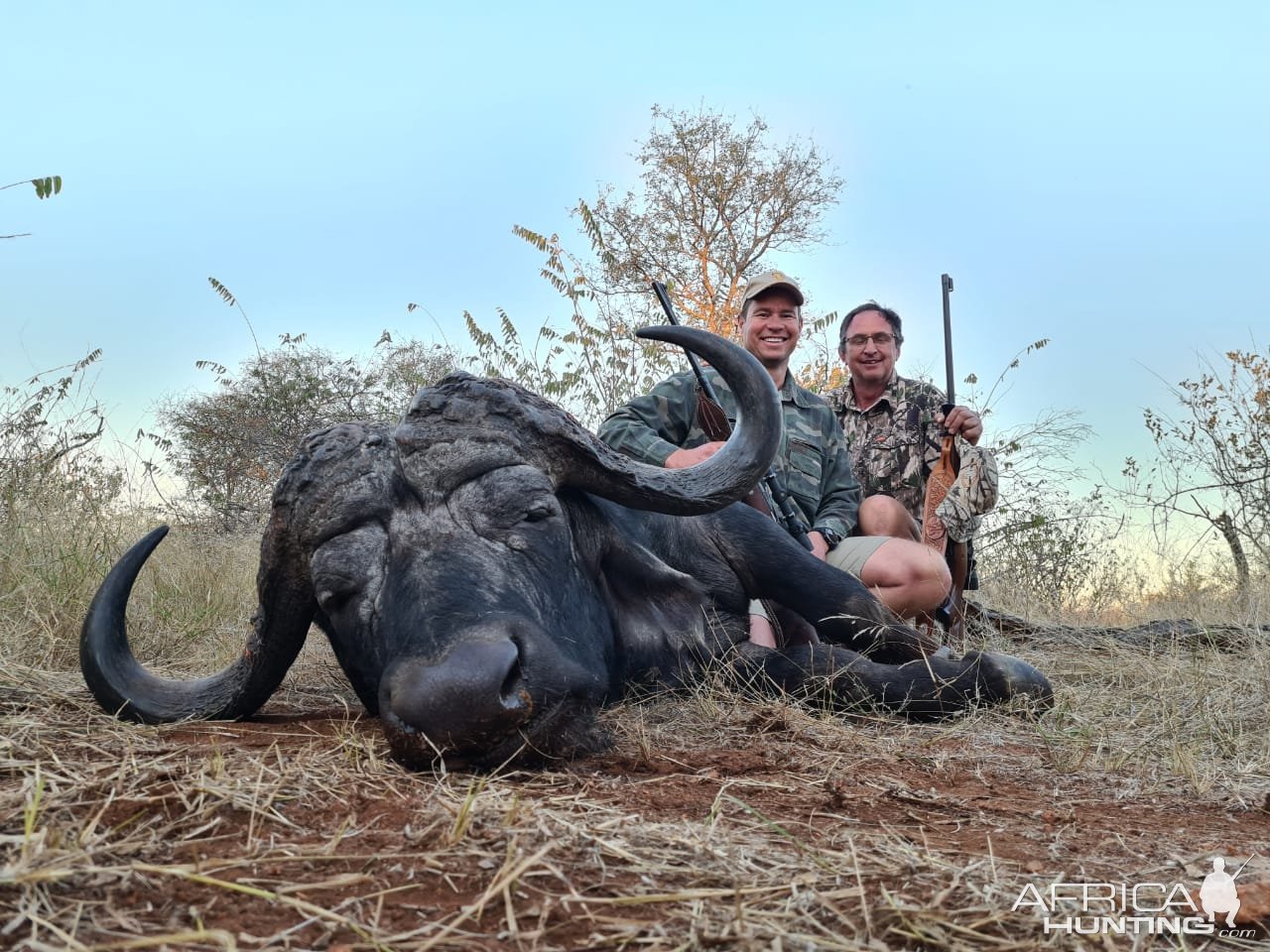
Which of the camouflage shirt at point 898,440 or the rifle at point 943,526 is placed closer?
the rifle at point 943,526

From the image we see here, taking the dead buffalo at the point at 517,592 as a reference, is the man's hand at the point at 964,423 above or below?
above

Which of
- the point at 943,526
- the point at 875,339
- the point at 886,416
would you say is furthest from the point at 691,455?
the point at 886,416

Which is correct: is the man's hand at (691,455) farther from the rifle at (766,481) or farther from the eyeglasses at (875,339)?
the eyeglasses at (875,339)

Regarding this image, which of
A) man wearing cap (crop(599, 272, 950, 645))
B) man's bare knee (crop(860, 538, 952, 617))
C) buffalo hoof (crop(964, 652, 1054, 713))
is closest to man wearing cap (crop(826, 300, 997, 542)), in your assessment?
man wearing cap (crop(599, 272, 950, 645))

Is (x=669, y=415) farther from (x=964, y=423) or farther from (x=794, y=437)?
(x=964, y=423)

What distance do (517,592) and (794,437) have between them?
3.42 metres

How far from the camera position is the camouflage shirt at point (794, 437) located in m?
5.77

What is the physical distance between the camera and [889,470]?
711 centimetres

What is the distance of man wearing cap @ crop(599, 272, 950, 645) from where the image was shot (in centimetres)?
534

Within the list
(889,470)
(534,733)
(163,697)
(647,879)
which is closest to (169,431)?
(889,470)

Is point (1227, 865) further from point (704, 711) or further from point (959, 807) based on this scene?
point (704, 711)

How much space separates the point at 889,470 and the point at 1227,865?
17.1ft

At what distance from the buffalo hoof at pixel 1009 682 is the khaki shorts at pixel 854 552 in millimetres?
1632

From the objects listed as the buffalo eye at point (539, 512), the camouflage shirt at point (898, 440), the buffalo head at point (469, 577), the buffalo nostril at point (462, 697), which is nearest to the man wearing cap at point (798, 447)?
the camouflage shirt at point (898, 440)
